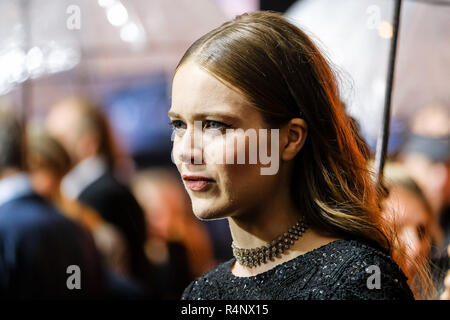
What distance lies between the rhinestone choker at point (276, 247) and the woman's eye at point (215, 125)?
28cm

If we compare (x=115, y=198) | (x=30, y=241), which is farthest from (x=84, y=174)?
(x=30, y=241)

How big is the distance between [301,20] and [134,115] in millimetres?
1268

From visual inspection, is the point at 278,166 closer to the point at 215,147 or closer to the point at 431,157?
the point at 215,147

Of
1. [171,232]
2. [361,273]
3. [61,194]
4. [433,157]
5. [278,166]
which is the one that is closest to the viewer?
[361,273]

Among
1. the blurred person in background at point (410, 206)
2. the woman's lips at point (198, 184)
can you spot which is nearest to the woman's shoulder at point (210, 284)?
the woman's lips at point (198, 184)

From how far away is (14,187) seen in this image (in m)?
2.70

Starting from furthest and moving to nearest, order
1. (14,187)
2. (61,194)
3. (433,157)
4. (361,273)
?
(433,157) → (61,194) → (14,187) → (361,273)

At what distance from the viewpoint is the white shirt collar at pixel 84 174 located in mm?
3127

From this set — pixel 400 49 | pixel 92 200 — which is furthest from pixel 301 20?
pixel 92 200

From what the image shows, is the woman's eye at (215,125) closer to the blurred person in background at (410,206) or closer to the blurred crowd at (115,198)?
the blurred person in background at (410,206)

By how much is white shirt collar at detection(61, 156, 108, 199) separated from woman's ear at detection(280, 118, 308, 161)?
1.93 metres

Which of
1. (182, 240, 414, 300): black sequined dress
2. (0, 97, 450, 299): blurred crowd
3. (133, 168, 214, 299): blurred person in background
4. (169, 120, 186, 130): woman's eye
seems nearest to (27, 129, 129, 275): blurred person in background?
(0, 97, 450, 299): blurred crowd

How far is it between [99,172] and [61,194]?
0.93 ft
